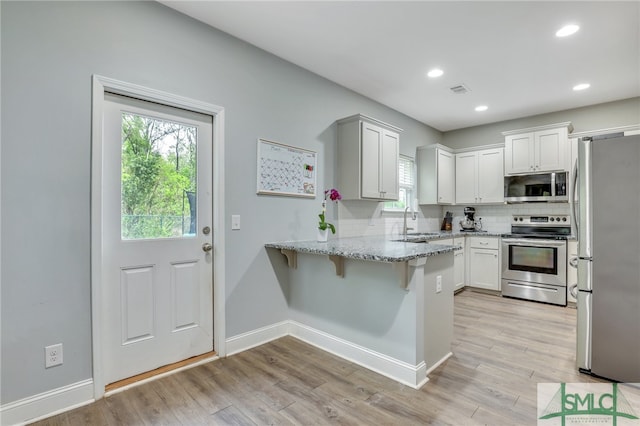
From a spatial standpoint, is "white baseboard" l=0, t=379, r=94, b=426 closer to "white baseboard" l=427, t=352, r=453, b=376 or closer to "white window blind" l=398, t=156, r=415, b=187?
"white baseboard" l=427, t=352, r=453, b=376

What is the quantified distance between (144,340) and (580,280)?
3.23m

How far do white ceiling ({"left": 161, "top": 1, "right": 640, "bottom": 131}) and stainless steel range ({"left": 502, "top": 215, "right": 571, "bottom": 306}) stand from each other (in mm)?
1802

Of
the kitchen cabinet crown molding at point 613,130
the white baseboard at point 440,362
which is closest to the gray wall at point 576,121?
the kitchen cabinet crown molding at point 613,130

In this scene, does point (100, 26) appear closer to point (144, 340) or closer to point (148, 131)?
point (148, 131)

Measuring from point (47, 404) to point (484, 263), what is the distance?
5007 mm

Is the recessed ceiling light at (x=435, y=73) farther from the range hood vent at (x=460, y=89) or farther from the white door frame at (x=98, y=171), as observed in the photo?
the white door frame at (x=98, y=171)

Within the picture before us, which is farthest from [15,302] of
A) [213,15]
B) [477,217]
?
[477,217]

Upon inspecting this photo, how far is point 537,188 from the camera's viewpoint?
4.61 meters

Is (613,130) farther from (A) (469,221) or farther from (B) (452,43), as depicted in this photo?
(B) (452,43)

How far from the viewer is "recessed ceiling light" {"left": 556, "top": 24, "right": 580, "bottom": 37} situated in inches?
101

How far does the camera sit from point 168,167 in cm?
243

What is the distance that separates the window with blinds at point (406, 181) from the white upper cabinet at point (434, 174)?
15 centimetres
